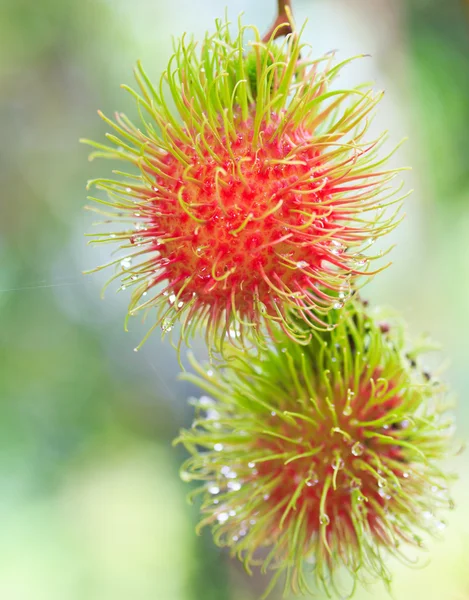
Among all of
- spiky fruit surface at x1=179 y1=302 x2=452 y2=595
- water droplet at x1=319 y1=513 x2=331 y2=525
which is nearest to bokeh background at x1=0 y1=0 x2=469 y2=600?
spiky fruit surface at x1=179 y1=302 x2=452 y2=595

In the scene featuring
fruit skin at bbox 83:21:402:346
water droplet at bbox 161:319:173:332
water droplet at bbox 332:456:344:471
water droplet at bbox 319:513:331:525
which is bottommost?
water droplet at bbox 319:513:331:525

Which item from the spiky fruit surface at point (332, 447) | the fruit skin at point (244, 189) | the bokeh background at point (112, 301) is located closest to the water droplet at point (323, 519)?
the spiky fruit surface at point (332, 447)

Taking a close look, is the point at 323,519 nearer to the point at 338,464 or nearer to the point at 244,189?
the point at 338,464

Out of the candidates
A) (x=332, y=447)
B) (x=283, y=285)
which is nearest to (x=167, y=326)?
(x=283, y=285)

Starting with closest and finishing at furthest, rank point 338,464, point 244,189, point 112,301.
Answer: point 244,189 < point 338,464 < point 112,301

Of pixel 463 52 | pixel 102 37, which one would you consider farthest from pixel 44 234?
pixel 463 52

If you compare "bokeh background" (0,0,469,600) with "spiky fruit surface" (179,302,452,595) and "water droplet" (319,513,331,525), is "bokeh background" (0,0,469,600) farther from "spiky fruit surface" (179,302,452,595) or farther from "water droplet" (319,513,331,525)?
"water droplet" (319,513,331,525)
